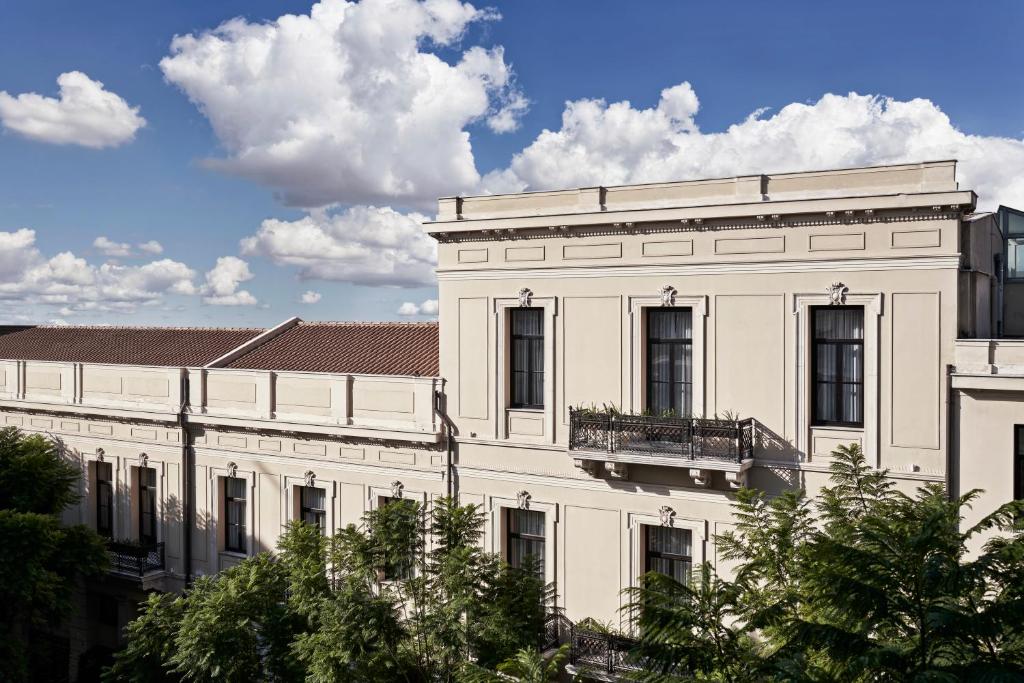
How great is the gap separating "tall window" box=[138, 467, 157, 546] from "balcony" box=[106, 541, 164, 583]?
0.60 meters

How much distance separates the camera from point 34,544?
2389cm

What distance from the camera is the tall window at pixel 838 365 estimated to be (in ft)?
59.4

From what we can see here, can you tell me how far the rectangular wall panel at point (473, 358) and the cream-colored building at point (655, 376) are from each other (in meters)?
0.06

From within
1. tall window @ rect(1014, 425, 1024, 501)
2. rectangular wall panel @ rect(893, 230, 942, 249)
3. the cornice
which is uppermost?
the cornice

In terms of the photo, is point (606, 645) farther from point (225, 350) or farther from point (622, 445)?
point (225, 350)

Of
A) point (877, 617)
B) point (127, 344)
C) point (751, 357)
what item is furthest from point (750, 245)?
point (127, 344)

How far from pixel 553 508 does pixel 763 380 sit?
18.2 ft

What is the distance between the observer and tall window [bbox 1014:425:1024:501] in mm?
16656

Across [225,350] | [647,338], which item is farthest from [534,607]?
[225,350]

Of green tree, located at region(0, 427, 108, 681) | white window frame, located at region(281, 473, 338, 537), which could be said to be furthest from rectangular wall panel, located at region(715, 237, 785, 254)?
green tree, located at region(0, 427, 108, 681)

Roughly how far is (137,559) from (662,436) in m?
16.8

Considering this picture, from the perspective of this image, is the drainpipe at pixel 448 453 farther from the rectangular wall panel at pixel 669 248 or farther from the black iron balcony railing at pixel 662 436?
the rectangular wall panel at pixel 669 248

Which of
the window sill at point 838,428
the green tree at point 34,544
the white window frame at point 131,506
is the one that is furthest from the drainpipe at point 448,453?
the green tree at point 34,544

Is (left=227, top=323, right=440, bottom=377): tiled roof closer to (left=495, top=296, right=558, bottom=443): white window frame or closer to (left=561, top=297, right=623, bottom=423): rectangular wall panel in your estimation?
(left=495, top=296, right=558, bottom=443): white window frame
